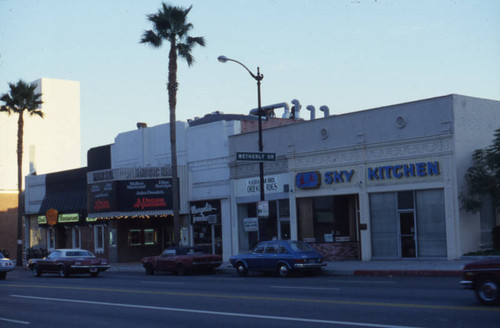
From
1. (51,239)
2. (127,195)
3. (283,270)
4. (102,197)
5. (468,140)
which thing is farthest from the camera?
(51,239)

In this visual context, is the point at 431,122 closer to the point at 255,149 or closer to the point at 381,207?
the point at 381,207

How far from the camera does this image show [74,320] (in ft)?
47.0

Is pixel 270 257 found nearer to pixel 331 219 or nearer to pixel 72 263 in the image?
pixel 331 219

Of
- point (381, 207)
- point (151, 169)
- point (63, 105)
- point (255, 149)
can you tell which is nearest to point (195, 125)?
point (151, 169)

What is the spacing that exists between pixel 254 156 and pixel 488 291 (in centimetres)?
1872

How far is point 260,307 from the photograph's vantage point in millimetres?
15102

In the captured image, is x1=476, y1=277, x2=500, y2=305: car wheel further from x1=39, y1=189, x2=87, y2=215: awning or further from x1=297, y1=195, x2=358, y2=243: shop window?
x1=39, y1=189, x2=87, y2=215: awning

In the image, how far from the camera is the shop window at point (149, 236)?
46.8 metres

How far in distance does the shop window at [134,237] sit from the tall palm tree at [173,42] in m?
9.19

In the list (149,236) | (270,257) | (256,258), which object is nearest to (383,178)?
(270,257)

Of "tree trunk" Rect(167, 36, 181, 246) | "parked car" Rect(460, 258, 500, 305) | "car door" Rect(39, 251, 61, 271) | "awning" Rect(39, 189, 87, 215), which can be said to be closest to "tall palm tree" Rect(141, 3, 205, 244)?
"tree trunk" Rect(167, 36, 181, 246)

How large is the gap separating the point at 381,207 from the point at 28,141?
2681 inches

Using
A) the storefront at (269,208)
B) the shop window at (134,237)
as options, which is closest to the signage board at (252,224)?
the storefront at (269,208)

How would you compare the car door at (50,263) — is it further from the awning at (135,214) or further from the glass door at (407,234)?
the glass door at (407,234)
